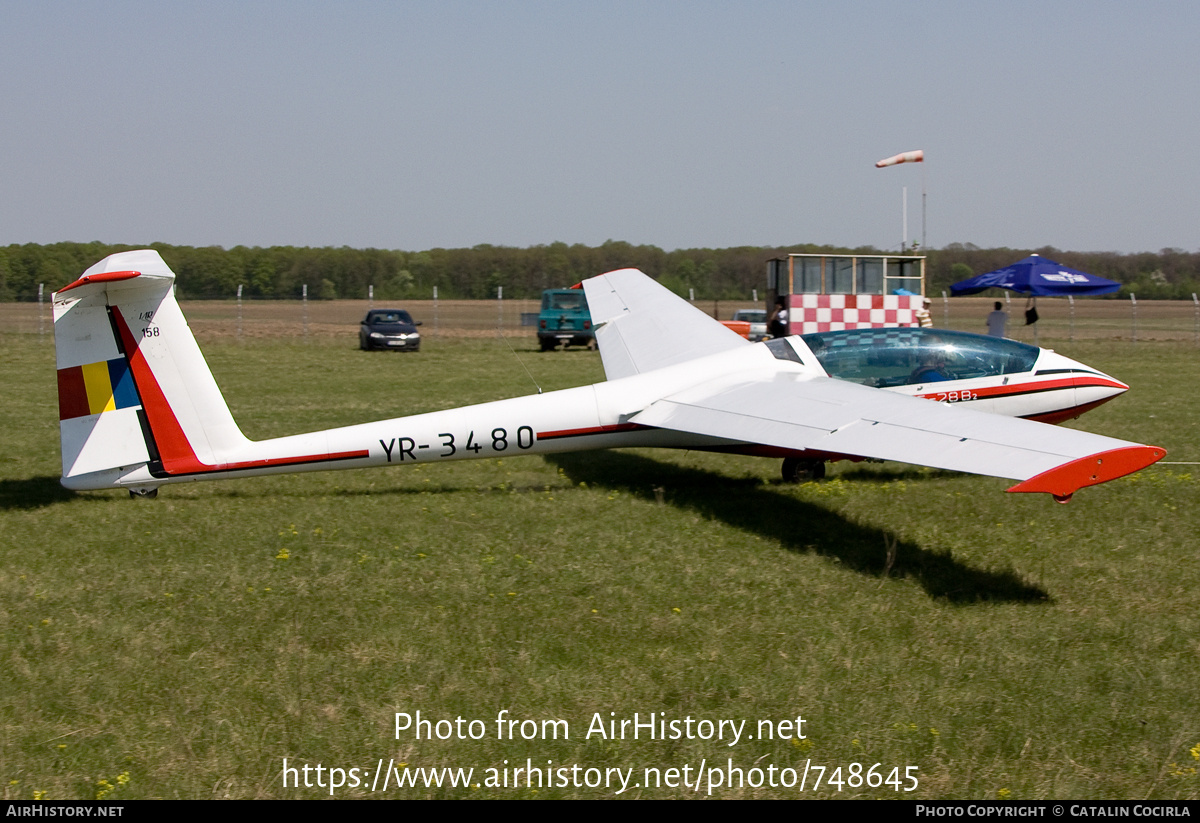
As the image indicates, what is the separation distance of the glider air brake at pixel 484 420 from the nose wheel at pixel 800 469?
3.6 inches

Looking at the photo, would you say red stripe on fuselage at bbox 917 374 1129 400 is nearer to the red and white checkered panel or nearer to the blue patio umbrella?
the blue patio umbrella

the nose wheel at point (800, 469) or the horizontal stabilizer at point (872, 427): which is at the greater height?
the horizontal stabilizer at point (872, 427)

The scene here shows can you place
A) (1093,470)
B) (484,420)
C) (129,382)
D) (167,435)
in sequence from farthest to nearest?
1. (484,420)
2. (167,435)
3. (129,382)
4. (1093,470)

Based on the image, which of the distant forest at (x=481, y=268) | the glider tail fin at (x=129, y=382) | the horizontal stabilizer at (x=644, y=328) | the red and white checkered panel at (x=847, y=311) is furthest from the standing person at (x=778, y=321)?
the distant forest at (x=481, y=268)

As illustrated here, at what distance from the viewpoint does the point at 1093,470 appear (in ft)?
20.5

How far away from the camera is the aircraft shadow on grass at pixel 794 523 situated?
745 cm

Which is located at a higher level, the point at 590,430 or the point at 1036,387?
the point at 1036,387

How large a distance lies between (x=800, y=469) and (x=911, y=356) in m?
1.79

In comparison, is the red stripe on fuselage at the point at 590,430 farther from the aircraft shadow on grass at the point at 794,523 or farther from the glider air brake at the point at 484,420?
the aircraft shadow on grass at the point at 794,523

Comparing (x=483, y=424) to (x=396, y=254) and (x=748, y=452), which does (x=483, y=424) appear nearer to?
(x=748, y=452)

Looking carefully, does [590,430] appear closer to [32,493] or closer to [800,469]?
[800,469]

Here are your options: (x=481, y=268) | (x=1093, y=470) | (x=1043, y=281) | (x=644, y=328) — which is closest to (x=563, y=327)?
(x=1043, y=281)

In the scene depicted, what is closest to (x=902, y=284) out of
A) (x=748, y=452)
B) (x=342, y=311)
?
(x=748, y=452)

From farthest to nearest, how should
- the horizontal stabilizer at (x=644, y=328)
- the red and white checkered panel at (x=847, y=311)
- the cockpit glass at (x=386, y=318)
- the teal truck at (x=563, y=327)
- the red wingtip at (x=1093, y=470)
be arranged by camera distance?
the cockpit glass at (x=386, y=318), the teal truck at (x=563, y=327), the red and white checkered panel at (x=847, y=311), the horizontal stabilizer at (x=644, y=328), the red wingtip at (x=1093, y=470)
